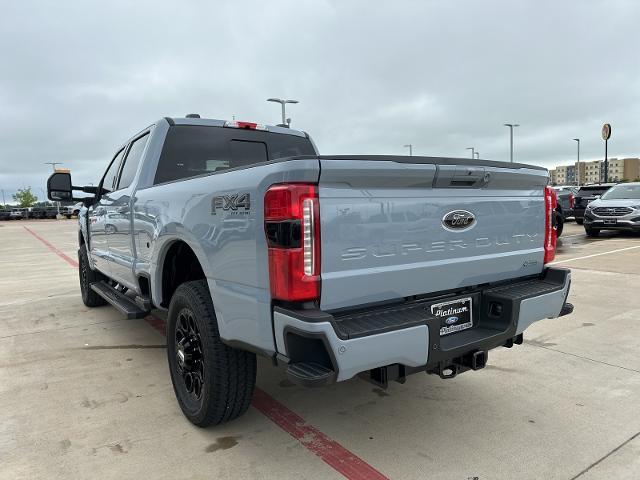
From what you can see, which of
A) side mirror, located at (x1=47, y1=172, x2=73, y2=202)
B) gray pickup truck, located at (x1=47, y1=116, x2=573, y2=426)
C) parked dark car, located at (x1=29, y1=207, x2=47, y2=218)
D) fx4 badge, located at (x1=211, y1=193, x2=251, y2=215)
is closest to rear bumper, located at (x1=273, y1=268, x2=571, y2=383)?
gray pickup truck, located at (x1=47, y1=116, x2=573, y2=426)

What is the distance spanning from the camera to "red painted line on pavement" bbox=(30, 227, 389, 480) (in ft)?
8.21

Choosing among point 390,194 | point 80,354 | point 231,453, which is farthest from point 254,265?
point 80,354

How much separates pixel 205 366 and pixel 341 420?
3.12ft

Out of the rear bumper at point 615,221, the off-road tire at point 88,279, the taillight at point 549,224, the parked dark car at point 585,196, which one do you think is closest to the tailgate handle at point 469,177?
the taillight at point 549,224

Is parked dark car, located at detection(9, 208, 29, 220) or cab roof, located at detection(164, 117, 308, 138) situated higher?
cab roof, located at detection(164, 117, 308, 138)

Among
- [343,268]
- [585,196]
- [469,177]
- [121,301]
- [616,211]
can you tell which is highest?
[469,177]

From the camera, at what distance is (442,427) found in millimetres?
2982

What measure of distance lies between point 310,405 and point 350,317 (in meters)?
1.29

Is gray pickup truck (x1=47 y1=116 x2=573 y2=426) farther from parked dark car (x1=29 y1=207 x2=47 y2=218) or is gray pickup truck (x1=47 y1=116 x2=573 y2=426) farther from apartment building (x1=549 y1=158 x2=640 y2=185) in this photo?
apartment building (x1=549 y1=158 x2=640 y2=185)

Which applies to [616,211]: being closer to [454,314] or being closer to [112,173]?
[454,314]

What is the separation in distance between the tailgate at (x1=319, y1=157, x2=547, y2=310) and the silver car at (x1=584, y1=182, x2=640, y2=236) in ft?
39.4

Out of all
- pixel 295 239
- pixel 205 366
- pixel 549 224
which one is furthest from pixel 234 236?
pixel 549 224

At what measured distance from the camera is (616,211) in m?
13.3

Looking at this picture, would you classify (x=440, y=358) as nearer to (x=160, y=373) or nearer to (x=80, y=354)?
(x=160, y=373)
